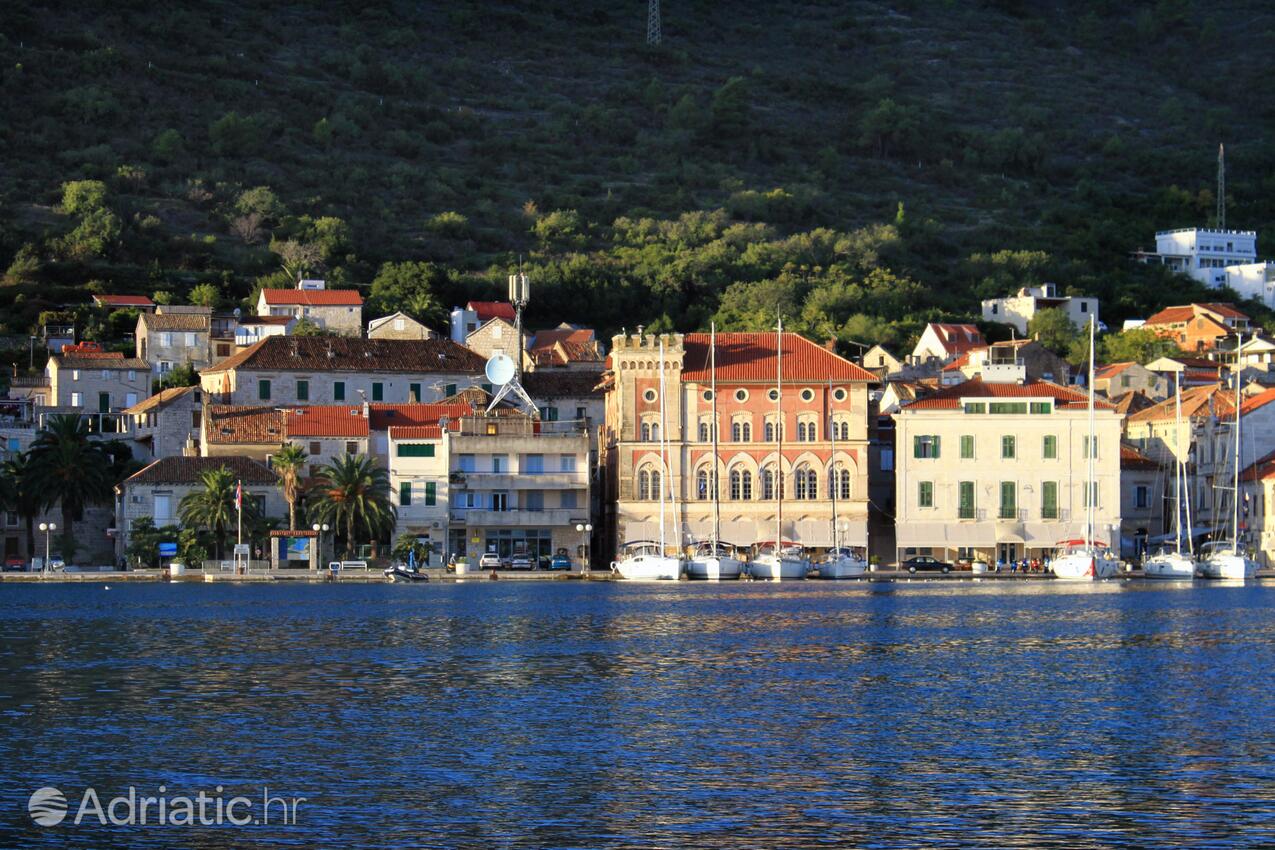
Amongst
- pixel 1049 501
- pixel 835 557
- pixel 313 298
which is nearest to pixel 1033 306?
pixel 313 298

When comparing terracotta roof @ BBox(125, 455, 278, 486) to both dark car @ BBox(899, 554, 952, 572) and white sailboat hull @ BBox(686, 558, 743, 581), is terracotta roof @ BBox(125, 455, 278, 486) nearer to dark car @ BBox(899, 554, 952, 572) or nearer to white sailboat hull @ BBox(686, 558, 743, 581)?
white sailboat hull @ BBox(686, 558, 743, 581)

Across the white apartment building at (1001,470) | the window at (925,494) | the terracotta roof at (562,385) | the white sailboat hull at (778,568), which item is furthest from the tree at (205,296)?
the window at (925,494)

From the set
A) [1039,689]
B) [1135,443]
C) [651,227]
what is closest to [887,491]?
[1135,443]

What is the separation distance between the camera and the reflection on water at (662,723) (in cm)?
2897

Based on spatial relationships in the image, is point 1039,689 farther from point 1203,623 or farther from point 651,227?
point 651,227

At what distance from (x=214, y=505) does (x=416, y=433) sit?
9777mm

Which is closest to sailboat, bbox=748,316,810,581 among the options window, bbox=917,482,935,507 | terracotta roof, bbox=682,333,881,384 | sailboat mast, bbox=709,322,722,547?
terracotta roof, bbox=682,333,881,384

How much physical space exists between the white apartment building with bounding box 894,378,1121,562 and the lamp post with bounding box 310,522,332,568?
24.9m

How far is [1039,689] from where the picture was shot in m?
44.2

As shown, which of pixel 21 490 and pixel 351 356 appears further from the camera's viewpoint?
pixel 351 356

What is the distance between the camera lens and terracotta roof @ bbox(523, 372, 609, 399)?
100125 mm

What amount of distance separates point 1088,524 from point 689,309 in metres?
51.4

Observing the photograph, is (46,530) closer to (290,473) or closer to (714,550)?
(290,473)

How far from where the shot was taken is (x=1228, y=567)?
281 ft
